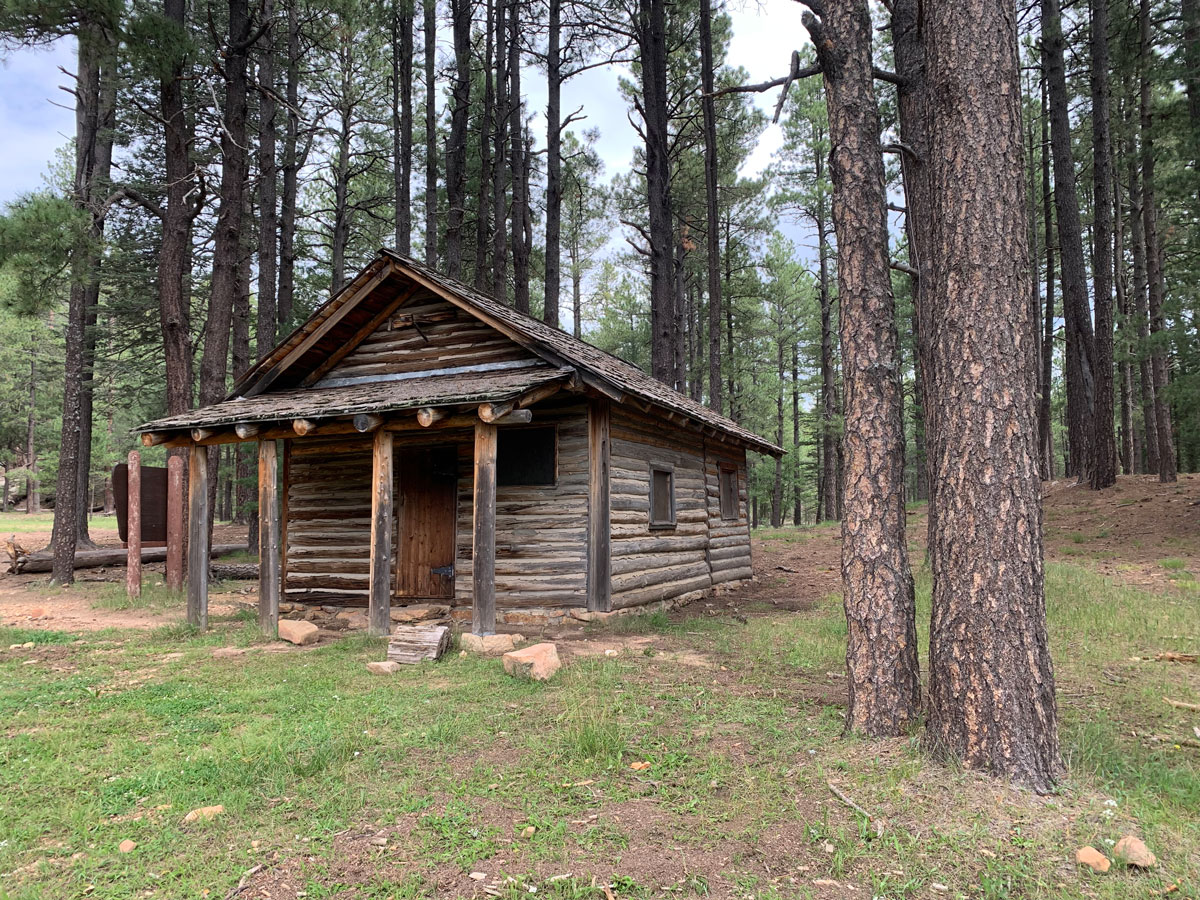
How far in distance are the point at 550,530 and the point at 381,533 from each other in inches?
101

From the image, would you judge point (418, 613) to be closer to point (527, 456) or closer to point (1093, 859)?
point (527, 456)

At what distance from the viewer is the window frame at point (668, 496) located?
1185 centimetres

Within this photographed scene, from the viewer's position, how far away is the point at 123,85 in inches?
687

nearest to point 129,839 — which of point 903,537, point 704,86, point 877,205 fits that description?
point 903,537

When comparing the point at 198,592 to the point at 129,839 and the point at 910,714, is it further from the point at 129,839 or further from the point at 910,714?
the point at 910,714

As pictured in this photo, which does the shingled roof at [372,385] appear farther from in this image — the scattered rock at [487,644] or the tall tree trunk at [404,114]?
the tall tree trunk at [404,114]

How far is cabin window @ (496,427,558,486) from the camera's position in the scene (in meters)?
10.5

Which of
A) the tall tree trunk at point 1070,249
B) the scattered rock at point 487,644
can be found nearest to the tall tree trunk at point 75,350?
the scattered rock at point 487,644

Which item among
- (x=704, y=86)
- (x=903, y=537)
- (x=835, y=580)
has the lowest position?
(x=835, y=580)

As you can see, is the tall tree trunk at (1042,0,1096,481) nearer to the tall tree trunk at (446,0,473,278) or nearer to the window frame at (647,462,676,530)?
the window frame at (647,462,676,530)

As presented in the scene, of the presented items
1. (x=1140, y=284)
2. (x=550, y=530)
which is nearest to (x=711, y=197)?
(x=550, y=530)

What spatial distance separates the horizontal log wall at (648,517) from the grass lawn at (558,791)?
3.72m

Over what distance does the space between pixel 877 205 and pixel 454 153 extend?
16755 millimetres

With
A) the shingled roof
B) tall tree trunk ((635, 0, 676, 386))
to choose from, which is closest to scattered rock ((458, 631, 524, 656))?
the shingled roof
